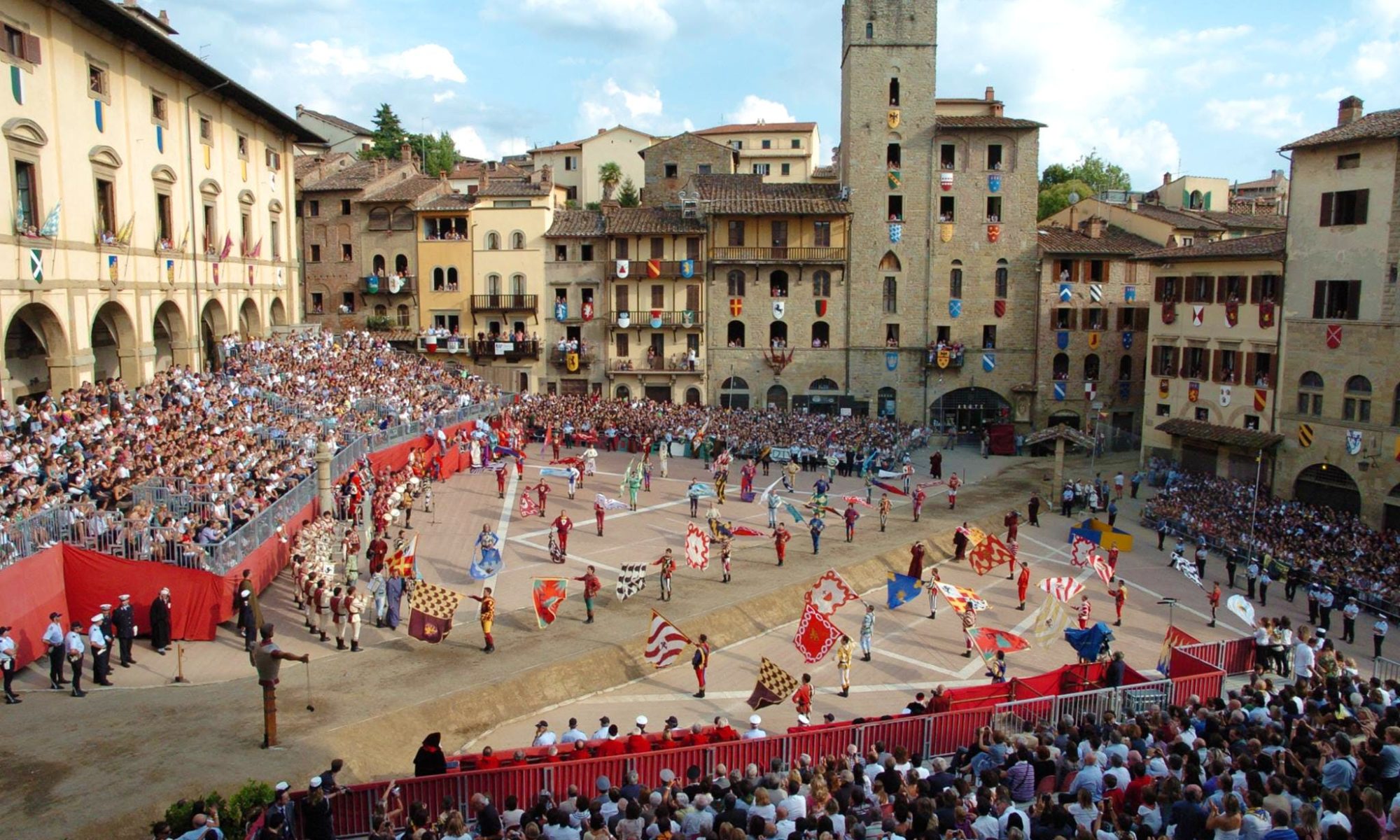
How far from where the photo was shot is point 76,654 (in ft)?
61.8

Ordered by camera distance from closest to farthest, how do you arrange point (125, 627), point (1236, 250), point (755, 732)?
point (755, 732) → point (125, 627) → point (1236, 250)

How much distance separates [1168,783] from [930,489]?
32.0 m

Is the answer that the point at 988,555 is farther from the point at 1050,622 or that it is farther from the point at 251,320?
the point at 251,320

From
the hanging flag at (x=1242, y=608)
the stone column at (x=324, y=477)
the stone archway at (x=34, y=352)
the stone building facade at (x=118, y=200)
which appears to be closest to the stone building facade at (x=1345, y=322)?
the hanging flag at (x=1242, y=608)

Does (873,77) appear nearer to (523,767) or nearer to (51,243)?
(51,243)

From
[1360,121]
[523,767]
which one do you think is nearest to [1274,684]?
[523,767]

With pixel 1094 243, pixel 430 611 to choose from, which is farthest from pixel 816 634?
pixel 1094 243

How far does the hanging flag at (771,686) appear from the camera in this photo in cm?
2039

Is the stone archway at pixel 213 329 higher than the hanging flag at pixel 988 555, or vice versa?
the stone archway at pixel 213 329

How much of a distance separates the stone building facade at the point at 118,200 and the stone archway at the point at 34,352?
0.17 ft

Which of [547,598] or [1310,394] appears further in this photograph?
[1310,394]

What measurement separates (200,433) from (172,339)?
12.5 m

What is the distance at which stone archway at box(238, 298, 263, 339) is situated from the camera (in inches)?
1829

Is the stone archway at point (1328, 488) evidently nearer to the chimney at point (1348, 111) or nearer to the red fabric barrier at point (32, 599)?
the chimney at point (1348, 111)
